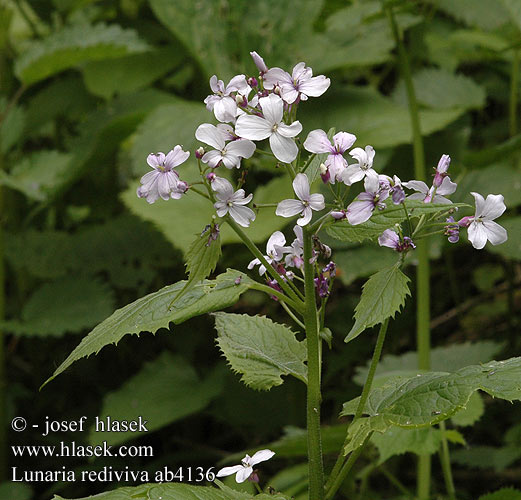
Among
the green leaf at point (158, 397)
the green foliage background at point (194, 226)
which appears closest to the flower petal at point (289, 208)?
the green foliage background at point (194, 226)

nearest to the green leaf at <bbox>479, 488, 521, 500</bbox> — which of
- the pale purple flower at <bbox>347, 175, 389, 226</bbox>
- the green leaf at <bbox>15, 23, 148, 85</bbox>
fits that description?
the pale purple flower at <bbox>347, 175, 389, 226</bbox>

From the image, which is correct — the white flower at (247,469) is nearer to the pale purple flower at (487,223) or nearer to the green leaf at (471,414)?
the pale purple flower at (487,223)

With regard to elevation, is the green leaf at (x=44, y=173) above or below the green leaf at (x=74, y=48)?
below

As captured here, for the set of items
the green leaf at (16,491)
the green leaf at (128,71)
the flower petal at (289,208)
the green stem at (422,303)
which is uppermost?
the green leaf at (128,71)

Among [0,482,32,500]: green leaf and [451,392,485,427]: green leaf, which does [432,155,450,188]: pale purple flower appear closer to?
[451,392,485,427]: green leaf

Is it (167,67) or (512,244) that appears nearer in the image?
(512,244)

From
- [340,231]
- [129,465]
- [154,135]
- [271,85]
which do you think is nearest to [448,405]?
[340,231]

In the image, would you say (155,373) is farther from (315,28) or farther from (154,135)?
(315,28)
